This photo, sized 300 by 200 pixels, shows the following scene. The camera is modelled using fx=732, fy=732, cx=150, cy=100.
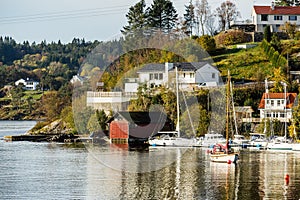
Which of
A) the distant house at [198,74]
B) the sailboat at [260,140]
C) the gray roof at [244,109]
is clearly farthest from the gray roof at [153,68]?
the sailboat at [260,140]

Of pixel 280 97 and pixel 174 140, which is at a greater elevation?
pixel 280 97

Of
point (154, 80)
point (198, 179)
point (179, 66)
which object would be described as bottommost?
point (198, 179)

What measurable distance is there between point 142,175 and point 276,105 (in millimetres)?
24172

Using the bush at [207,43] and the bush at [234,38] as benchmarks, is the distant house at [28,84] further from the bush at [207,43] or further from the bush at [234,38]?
the bush at [207,43]

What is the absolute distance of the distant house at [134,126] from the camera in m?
60.9

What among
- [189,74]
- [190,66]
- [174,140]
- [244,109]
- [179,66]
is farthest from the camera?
[179,66]

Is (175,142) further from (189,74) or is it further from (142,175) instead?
(142,175)

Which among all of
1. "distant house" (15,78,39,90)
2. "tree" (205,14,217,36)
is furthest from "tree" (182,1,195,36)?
"distant house" (15,78,39,90)

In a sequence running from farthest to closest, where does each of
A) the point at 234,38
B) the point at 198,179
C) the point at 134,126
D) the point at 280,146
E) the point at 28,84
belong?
1. the point at 28,84
2. the point at 234,38
3. the point at 134,126
4. the point at 280,146
5. the point at 198,179

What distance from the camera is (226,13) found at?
283 feet

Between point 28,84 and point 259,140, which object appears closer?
point 259,140

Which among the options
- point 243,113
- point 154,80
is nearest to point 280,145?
point 243,113

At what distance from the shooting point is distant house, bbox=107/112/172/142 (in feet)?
200

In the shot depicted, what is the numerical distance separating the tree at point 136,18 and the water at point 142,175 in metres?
33.3
